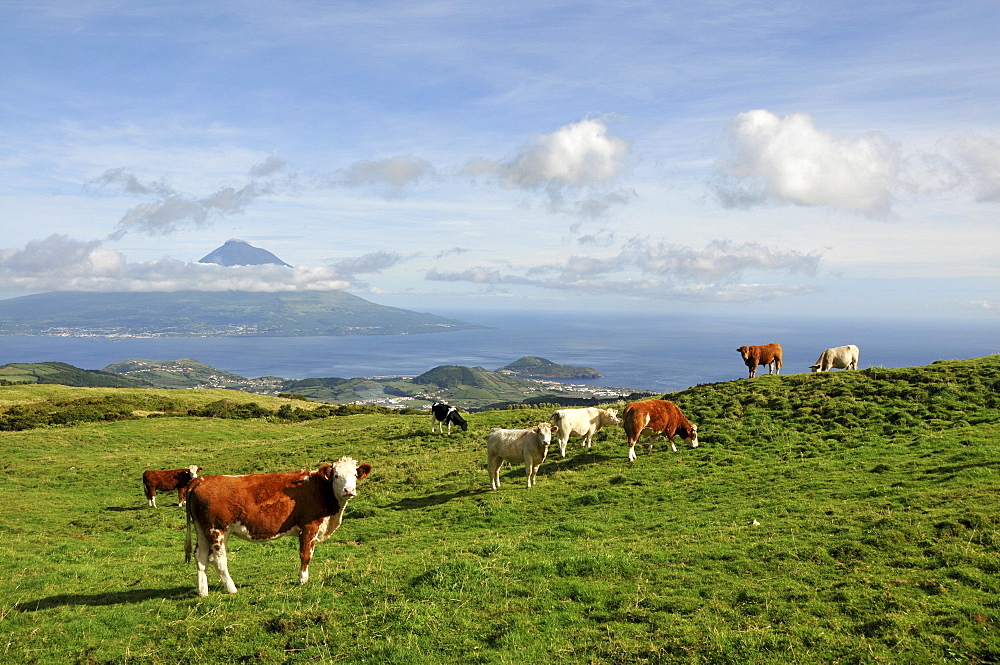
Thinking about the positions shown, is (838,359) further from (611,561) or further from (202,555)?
(202,555)

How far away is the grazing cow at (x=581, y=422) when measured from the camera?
19794 mm

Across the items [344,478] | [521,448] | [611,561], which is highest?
[344,478]

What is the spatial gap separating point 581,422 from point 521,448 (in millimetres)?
3853

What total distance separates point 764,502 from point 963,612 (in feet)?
21.2

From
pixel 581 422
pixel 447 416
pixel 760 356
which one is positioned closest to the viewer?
pixel 581 422

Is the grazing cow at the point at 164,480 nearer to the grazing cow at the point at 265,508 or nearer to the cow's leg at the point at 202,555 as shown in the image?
the grazing cow at the point at 265,508

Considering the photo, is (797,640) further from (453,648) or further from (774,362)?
(774,362)

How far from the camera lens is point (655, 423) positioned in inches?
757

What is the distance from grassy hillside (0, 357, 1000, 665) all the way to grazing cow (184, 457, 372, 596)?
0.63 meters

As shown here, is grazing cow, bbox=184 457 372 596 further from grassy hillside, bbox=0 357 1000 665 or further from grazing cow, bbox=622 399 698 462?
grazing cow, bbox=622 399 698 462

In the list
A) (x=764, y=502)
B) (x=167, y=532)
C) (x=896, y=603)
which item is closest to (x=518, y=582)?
(x=896, y=603)

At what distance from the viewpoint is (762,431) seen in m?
19.8

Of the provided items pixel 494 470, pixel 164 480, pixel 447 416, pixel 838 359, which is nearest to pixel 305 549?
pixel 494 470

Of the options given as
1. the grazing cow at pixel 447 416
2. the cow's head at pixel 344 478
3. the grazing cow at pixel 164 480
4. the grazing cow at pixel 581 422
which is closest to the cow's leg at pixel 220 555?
the cow's head at pixel 344 478
